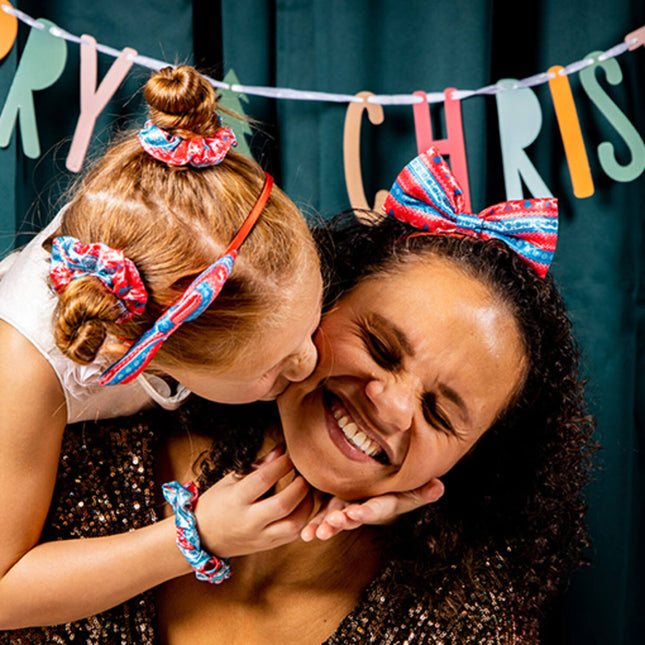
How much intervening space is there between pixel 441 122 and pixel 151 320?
0.91 meters

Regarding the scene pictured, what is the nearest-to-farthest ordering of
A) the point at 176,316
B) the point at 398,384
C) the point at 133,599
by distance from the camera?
the point at 176,316 → the point at 398,384 → the point at 133,599

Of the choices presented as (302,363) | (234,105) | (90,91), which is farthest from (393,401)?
(90,91)

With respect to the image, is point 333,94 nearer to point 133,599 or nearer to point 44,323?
point 44,323

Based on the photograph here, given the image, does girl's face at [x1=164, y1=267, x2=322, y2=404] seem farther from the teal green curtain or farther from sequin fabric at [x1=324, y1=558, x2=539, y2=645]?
the teal green curtain

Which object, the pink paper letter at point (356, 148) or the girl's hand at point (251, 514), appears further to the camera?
the pink paper letter at point (356, 148)

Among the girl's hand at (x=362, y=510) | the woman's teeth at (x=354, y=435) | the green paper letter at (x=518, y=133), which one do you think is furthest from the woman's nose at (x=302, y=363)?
the green paper letter at (x=518, y=133)

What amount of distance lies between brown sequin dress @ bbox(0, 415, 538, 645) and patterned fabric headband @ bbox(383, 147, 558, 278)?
550 millimetres

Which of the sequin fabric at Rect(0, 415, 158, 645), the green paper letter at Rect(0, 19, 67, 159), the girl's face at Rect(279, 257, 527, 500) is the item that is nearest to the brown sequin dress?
the sequin fabric at Rect(0, 415, 158, 645)

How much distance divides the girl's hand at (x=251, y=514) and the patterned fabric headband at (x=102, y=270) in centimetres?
36

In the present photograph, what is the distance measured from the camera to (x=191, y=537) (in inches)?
44.2

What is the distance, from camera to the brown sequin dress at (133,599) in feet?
4.09

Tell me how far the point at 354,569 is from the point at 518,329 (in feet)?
1.61

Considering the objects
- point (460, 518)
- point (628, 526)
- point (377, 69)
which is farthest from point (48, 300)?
point (628, 526)

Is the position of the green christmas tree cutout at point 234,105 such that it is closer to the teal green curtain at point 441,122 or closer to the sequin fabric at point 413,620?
the teal green curtain at point 441,122
